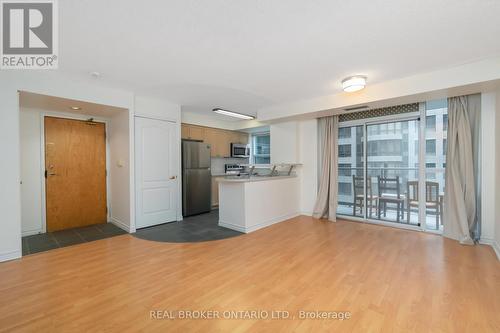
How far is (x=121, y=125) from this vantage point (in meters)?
4.21

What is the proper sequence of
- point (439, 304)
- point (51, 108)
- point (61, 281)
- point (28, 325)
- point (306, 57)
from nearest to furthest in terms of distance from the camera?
point (28, 325) → point (439, 304) → point (61, 281) → point (306, 57) → point (51, 108)

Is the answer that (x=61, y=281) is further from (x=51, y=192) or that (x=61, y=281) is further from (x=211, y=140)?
(x=211, y=140)

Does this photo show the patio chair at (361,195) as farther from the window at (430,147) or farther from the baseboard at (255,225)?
the baseboard at (255,225)

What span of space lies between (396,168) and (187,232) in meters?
4.10

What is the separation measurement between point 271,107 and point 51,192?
4550mm

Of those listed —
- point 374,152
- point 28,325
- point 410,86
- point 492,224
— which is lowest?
point 28,325

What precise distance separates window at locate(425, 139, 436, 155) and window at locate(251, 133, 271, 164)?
4117 millimetres

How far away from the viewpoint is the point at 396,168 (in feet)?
13.9

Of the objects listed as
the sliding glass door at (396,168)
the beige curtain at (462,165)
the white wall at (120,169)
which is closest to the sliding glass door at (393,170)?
the sliding glass door at (396,168)

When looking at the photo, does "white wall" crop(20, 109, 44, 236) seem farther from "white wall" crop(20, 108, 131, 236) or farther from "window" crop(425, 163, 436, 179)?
"window" crop(425, 163, 436, 179)

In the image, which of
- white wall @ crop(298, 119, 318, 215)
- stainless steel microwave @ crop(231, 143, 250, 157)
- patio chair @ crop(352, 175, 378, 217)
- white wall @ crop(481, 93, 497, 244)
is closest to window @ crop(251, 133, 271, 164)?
stainless steel microwave @ crop(231, 143, 250, 157)

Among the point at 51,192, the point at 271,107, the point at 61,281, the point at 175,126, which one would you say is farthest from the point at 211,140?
the point at 61,281

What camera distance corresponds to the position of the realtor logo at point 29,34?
182 centimetres

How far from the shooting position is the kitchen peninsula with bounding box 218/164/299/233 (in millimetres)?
4031
